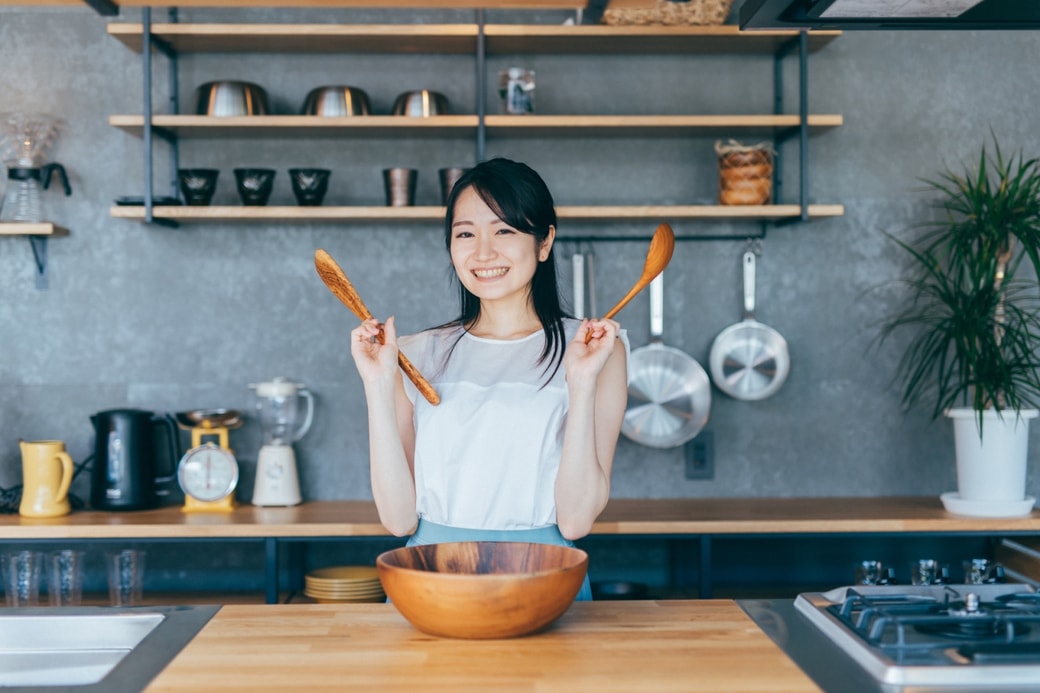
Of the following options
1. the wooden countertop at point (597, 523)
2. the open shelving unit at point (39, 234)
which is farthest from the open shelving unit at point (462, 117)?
the wooden countertop at point (597, 523)

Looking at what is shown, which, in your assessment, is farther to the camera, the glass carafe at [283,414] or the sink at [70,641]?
the glass carafe at [283,414]

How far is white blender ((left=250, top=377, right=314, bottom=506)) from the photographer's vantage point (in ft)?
10.1

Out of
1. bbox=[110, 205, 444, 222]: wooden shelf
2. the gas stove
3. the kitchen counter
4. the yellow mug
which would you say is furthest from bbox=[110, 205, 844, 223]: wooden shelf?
the gas stove

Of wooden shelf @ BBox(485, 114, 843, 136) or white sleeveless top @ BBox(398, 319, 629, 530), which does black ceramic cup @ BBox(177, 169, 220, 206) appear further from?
white sleeveless top @ BBox(398, 319, 629, 530)

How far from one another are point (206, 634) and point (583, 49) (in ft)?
7.49

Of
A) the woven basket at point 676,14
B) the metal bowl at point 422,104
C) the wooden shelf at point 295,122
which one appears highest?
the woven basket at point 676,14

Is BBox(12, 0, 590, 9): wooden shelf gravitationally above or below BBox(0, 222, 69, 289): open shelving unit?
above

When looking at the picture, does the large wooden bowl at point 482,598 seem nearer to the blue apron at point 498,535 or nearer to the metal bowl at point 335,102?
the blue apron at point 498,535

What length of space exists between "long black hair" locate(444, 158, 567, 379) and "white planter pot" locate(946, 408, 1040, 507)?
58.4 inches

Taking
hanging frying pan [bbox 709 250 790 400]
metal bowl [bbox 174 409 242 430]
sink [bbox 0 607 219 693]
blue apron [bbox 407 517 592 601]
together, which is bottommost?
sink [bbox 0 607 219 693]

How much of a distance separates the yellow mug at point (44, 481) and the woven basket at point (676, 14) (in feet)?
6.27

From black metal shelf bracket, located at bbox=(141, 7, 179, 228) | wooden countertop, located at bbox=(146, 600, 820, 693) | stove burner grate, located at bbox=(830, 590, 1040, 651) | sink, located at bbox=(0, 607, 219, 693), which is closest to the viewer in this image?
wooden countertop, located at bbox=(146, 600, 820, 693)

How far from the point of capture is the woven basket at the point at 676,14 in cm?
290

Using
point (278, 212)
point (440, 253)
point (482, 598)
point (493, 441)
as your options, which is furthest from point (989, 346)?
point (482, 598)
